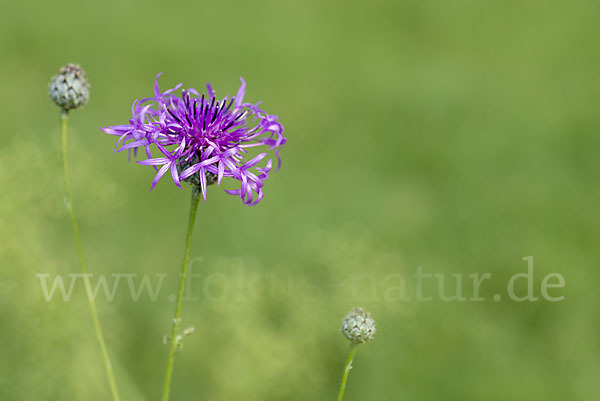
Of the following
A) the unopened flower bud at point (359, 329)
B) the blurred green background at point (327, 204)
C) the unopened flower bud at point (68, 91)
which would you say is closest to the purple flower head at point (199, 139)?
the unopened flower bud at point (68, 91)

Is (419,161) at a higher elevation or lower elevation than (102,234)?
higher

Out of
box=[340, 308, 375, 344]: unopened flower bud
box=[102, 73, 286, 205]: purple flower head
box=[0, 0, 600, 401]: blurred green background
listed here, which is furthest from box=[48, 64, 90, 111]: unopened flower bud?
box=[340, 308, 375, 344]: unopened flower bud

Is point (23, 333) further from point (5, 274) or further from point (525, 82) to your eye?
point (525, 82)

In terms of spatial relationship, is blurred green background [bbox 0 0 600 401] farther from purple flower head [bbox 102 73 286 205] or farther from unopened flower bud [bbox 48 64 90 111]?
purple flower head [bbox 102 73 286 205]

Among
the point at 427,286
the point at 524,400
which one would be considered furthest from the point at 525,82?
the point at 524,400

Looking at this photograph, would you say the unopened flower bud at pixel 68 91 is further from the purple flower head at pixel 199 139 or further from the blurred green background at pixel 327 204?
the blurred green background at pixel 327 204
